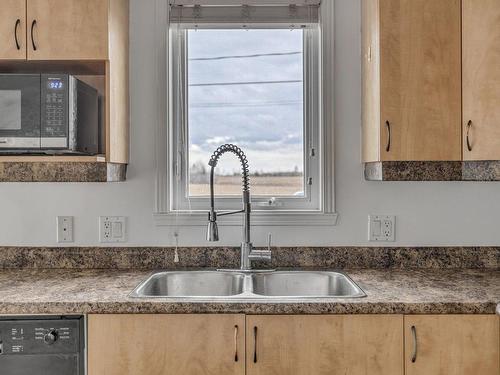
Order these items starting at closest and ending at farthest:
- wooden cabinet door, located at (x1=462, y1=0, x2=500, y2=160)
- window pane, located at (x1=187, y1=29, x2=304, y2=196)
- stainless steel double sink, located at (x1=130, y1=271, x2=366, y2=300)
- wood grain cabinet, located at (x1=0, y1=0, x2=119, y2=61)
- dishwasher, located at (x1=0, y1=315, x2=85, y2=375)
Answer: dishwasher, located at (x1=0, y1=315, x2=85, y2=375), wooden cabinet door, located at (x1=462, y1=0, x2=500, y2=160), wood grain cabinet, located at (x1=0, y1=0, x2=119, y2=61), stainless steel double sink, located at (x1=130, y1=271, x2=366, y2=300), window pane, located at (x1=187, y1=29, x2=304, y2=196)

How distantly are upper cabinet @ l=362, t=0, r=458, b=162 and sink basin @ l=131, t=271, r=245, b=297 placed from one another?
0.81 m

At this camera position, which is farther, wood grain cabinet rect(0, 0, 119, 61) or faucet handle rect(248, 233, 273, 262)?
faucet handle rect(248, 233, 273, 262)

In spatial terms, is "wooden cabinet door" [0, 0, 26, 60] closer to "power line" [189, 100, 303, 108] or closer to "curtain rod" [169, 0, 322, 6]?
"curtain rod" [169, 0, 322, 6]

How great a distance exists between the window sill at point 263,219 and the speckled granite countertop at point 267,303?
0.38 m

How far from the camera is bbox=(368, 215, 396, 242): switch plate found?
81.4 inches

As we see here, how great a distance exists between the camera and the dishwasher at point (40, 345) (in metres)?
1.47

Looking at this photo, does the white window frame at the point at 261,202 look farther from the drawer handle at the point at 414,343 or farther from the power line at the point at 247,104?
the drawer handle at the point at 414,343

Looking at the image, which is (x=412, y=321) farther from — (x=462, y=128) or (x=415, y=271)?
(x=462, y=128)

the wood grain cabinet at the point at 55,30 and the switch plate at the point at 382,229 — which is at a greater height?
the wood grain cabinet at the point at 55,30

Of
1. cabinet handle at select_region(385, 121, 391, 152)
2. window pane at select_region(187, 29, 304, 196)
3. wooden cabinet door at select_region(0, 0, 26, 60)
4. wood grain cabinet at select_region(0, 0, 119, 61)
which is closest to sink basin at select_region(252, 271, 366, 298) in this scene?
window pane at select_region(187, 29, 304, 196)

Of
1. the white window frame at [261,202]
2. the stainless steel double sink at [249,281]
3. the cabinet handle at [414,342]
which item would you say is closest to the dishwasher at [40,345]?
the stainless steel double sink at [249,281]

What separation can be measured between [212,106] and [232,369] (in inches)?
46.6

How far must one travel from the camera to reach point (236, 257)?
6.75 ft

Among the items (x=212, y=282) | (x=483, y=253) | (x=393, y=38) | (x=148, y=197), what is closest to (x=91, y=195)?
(x=148, y=197)
